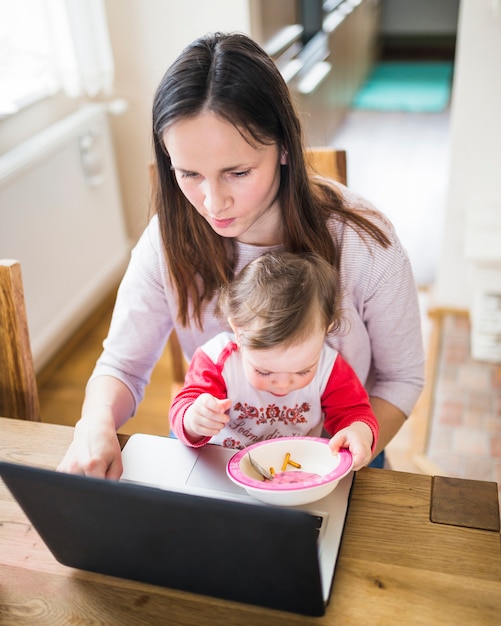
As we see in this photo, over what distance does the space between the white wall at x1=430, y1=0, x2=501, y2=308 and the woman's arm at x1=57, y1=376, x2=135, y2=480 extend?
5.31 feet

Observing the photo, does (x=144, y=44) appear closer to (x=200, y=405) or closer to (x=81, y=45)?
(x=81, y=45)

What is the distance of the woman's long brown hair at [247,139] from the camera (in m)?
0.86

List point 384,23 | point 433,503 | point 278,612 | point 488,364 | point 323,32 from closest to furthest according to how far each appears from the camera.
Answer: point 278,612
point 433,503
point 488,364
point 323,32
point 384,23

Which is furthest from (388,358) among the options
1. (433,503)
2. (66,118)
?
(66,118)

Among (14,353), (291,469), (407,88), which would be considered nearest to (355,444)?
(291,469)

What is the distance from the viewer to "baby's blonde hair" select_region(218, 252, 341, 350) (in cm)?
85

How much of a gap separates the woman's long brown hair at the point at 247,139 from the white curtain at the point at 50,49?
133cm

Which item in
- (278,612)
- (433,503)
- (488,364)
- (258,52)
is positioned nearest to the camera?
(278,612)

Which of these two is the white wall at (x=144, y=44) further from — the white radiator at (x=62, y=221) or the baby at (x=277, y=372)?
the baby at (x=277, y=372)

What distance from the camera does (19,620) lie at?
0.69 metres

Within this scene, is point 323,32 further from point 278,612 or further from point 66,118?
point 278,612

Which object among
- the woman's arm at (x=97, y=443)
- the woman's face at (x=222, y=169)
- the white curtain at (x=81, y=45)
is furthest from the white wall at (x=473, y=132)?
the woman's arm at (x=97, y=443)

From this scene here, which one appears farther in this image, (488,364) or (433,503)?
(488,364)

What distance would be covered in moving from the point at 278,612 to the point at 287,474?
0.55ft
